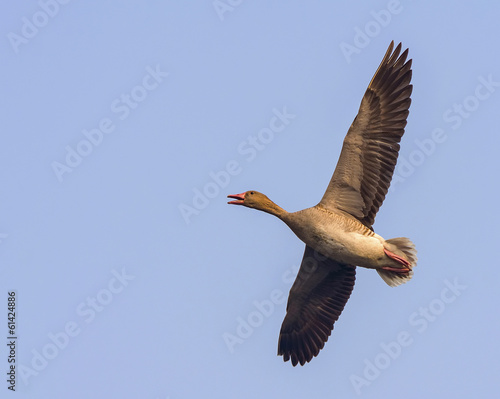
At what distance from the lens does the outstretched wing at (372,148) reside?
50.3ft

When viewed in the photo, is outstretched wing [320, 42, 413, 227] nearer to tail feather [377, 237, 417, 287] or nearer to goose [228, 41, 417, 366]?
goose [228, 41, 417, 366]

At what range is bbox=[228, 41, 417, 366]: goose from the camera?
48.8 ft

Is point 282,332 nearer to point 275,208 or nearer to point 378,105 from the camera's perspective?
point 275,208

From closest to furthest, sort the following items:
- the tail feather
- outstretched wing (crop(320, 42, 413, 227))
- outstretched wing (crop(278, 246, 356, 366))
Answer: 1. the tail feather
2. outstretched wing (crop(320, 42, 413, 227))
3. outstretched wing (crop(278, 246, 356, 366))

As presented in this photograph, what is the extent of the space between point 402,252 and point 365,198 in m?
1.14

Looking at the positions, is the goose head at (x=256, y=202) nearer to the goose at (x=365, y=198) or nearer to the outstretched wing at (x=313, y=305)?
the goose at (x=365, y=198)

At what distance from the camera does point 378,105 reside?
50.7ft

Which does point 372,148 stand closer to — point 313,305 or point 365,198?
point 365,198

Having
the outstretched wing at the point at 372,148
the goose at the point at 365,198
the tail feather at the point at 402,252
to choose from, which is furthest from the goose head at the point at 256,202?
the tail feather at the point at 402,252

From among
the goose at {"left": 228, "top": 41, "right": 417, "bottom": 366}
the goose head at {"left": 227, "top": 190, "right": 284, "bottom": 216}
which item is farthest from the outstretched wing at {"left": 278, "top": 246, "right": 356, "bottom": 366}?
the goose head at {"left": 227, "top": 190, "right": 284, "bottom": 216}

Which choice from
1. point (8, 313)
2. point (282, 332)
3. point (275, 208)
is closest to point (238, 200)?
point (275, 208)

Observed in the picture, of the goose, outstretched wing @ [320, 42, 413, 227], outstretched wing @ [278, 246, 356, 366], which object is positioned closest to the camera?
the goose

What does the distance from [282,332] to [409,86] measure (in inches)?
209

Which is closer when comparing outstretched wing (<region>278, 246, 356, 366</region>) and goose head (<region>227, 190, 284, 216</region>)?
goose head (<region>227, 190, 284, 216</region>)
